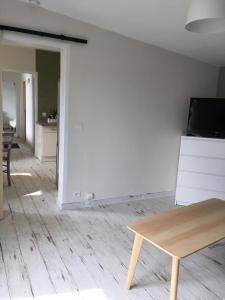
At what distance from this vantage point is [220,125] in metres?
3.88

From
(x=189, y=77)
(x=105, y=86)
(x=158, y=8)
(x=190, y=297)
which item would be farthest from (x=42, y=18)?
(x=190, y=297)

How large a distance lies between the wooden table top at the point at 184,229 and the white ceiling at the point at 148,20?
1897mm

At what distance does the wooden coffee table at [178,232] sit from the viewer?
1721 mm

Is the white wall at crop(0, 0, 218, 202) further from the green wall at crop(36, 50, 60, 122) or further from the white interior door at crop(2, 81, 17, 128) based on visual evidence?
the white interior door at crop(2, 81, 17, 128)

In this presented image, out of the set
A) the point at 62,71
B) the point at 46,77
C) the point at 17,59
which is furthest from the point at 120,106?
the point at 17,59

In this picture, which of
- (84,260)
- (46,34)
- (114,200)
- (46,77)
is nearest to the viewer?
(84,260)

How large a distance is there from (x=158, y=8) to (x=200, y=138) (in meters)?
1.84

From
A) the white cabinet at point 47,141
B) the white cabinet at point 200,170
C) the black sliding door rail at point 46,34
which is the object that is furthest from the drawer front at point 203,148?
the white cabinet at point 47,141

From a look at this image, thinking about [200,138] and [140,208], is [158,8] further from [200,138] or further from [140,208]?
[140,208]

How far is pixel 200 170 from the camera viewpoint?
3795mm

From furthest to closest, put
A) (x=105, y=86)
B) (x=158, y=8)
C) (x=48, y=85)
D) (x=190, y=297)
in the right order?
(x=48, y=85)
(x=105, y=86)
(x=158, y=8)
(x=190, y=297)

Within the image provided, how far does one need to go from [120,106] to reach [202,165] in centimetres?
144

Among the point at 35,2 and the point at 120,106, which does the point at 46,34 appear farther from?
the point at 120,106

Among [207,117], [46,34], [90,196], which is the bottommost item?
[90,196]
